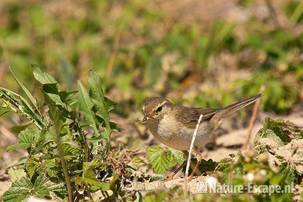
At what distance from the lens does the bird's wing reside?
6.84 meters

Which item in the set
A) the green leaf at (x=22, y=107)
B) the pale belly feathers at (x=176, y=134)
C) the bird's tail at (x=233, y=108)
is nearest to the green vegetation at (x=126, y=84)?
the green leaf at (x=22, y=107)

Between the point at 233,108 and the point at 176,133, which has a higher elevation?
the point at 233,108

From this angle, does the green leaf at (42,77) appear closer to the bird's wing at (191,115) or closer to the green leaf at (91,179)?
the green leaf at (91,179)

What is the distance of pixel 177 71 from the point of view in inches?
393

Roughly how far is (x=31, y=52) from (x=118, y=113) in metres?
2.87

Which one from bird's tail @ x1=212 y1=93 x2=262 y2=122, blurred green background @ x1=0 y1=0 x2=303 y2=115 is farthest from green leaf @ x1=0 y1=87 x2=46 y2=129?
blurred green background @ x1=0 y1=0 x2=303 y2=115

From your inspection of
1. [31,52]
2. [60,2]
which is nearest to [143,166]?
[31,52]

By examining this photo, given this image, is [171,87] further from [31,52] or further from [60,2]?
[60,2]

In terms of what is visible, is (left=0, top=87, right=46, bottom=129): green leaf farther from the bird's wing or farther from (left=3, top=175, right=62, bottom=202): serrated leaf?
the bird's wing

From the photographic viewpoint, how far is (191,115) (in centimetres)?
696

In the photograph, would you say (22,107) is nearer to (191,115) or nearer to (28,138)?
(28,138)

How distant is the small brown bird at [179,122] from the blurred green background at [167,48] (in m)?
1.20

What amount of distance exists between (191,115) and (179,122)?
0.19m

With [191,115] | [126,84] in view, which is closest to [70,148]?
[191,115]
